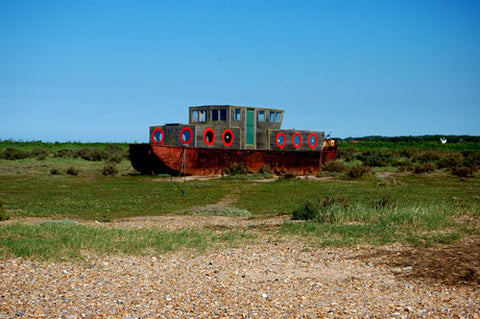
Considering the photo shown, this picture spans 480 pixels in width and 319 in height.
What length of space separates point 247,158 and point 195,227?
66.8 feet

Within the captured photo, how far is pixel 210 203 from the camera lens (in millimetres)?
18531

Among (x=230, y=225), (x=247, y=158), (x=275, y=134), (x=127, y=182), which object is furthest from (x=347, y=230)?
(x=275, y=134)

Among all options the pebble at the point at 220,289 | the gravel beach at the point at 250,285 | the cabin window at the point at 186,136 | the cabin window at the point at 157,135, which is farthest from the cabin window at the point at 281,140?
the pebble at the point at 220,289

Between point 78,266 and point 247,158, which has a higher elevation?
point 247,158

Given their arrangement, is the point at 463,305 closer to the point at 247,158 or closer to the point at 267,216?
the point at 267,216

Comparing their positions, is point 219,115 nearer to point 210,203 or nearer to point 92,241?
point 210,203

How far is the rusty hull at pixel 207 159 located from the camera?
29.6 m

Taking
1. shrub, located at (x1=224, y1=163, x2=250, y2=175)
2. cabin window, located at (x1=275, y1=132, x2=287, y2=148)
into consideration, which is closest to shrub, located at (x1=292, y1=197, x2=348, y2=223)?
shrub, located at (x1=224, y1=163, x2=250, y2=175)

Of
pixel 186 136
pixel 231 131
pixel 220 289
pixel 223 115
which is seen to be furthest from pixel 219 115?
pixel 220 289

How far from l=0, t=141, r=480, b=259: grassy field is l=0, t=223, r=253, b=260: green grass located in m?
0.02

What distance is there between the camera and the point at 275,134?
35.0m

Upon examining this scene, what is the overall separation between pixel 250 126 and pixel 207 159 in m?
4.61

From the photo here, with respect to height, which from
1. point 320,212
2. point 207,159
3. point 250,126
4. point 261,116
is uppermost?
point 261,116

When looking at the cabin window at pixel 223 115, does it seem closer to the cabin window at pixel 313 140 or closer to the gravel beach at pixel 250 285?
the cabin window at pixel 313 140
